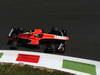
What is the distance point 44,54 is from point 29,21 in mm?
2735

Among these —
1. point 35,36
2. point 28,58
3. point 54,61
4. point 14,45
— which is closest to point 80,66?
point 54,61

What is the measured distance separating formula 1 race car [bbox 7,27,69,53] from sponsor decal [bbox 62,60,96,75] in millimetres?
814

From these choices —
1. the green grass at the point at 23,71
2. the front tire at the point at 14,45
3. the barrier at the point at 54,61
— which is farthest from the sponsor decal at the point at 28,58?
the green grass at the point at 23,71

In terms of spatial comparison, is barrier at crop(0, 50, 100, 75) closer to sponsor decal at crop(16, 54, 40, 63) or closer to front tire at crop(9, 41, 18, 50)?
sponsor decal at crop(16, 54, 40, 63)

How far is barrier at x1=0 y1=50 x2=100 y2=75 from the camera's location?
8844 millimetres

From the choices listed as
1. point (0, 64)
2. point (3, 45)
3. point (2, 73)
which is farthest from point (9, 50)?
point (2, 73)

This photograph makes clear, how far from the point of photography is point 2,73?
8.34m

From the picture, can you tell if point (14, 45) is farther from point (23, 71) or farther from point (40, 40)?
point (23, 71)

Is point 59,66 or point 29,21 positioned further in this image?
point 29,21

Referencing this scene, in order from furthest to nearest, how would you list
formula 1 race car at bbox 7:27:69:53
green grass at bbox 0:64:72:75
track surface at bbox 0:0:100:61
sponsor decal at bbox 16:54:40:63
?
track surface at bbox 0:0:100:61 < formula 1 race car at bbox 7:27:69:53 < sponsor decal at bbox 16:54:40:63 < green grass at bbox 0:64:72:75

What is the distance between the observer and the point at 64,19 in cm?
1207

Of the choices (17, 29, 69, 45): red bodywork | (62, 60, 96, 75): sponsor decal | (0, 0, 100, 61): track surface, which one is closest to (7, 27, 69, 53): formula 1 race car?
(17, 29, 69, 45): red bodywork

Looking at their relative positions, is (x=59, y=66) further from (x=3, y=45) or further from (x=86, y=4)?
(x=86, y=4)

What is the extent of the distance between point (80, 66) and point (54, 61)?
1009mm
